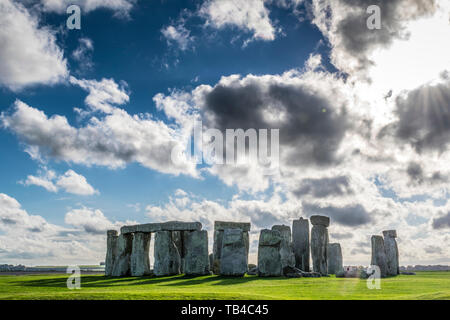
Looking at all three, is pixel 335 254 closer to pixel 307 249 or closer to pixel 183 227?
pixel 307 249

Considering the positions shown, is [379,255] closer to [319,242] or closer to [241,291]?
[319,242]

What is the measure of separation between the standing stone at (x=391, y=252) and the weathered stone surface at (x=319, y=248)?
10.2 ft

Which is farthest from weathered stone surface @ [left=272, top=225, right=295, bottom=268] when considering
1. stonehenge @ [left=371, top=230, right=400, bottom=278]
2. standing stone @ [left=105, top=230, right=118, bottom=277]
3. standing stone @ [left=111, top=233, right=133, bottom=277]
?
standing stone @ [left=105, top=230, right=118, bottom=277]

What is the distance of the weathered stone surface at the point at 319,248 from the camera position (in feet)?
75.4

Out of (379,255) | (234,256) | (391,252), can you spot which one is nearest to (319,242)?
(379,255)

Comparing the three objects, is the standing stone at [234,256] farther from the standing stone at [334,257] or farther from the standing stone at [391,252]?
the standing stone at [391,252]

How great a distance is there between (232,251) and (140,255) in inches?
199

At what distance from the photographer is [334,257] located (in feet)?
78.6

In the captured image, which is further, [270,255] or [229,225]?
[229,225]

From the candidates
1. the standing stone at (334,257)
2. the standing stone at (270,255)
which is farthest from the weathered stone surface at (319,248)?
the standing stone at (270,255)
